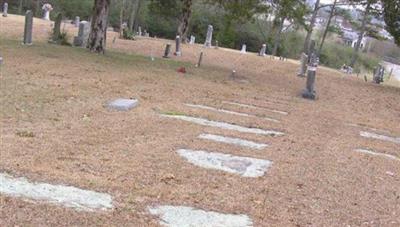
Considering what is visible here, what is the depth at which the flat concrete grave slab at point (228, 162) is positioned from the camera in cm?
675

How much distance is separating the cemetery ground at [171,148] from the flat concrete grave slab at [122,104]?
159 mm

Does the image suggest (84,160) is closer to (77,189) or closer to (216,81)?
(77,189)

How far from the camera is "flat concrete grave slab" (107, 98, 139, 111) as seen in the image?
31.7ft

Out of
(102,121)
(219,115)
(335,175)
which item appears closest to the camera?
(335,175)

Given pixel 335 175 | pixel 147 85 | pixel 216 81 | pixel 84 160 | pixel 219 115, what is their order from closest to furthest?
pixel 84 160 < pixel 335 175 < pixel 219 115 < pixel 147 85 < pixel 216 81

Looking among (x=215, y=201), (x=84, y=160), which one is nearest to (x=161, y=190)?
(x=215, y=201)

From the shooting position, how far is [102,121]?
8.52 meters

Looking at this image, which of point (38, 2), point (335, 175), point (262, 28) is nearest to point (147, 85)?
point (335, 175)

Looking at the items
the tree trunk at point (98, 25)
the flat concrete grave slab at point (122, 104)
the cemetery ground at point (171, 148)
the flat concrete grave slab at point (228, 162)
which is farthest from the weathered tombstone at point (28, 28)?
the flat concrete grave slab at point (228, 162)

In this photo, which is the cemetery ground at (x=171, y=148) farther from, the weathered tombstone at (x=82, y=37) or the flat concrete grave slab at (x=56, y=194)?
the weathered tombstone at (x=82, y=37)

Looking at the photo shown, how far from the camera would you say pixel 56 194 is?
502 cm

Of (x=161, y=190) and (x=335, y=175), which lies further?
(x=335, y=175)

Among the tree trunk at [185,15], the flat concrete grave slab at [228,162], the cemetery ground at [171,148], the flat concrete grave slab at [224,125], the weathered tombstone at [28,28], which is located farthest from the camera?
the tree trunk at [185,15]

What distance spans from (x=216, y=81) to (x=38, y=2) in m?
38.3
